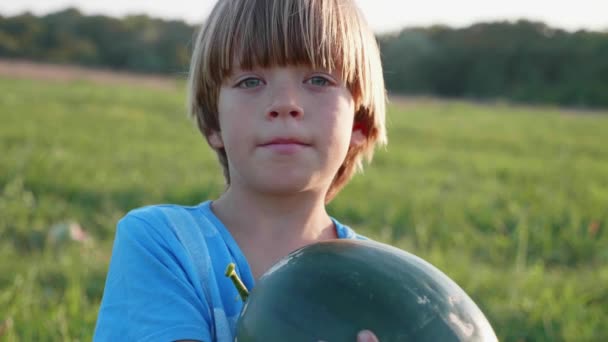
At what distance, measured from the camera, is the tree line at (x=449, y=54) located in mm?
33125

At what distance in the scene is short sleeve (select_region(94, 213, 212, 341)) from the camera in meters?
2.03

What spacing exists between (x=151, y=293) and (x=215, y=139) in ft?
2.20

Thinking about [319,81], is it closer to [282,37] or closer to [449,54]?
[282,37]

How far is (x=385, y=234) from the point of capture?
600 centimetres

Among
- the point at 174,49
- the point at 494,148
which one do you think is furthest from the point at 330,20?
the point at 174,49

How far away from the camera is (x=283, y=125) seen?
2.14m

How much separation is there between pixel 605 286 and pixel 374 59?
9.64 feet

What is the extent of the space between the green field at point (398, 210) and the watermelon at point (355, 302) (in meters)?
1.62

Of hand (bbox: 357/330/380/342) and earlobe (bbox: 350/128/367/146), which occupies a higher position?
earlobe (bbox: 350/128/367/146)

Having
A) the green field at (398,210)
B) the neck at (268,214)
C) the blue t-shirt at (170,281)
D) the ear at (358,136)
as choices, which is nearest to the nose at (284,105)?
the neck at (268,214)

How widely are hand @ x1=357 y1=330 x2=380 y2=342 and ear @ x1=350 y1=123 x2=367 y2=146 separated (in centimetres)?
101

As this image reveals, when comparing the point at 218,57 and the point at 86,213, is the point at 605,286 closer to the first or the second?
the point at 218,57

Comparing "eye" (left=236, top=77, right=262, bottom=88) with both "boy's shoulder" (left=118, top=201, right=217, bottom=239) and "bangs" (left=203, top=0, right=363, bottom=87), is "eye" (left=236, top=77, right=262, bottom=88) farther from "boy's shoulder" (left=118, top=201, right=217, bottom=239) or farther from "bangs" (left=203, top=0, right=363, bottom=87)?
"boy's shoulder" (left=118, top=201, right=217, bottom=239)

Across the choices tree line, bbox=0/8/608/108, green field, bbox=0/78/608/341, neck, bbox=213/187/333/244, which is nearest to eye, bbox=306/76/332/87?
neck, bbox=213/187/333/244
